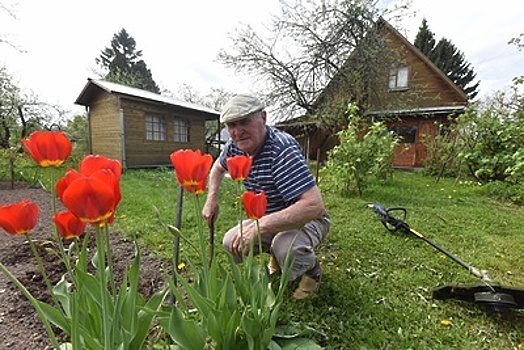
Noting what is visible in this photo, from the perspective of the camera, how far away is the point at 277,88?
9914mm

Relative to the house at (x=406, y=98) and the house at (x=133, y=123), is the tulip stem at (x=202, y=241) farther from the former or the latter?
the house at (x=406, y=98)

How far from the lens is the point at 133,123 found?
29.8 feet

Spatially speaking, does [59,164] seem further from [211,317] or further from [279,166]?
[279,166]

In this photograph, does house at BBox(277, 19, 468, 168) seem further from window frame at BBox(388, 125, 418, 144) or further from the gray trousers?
the gray trousers

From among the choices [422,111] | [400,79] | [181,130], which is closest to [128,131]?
[181,130]

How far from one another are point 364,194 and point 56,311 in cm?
479

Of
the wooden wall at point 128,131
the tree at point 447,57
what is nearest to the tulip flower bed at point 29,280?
the wooden wall at point 128,131

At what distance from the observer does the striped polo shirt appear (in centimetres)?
143

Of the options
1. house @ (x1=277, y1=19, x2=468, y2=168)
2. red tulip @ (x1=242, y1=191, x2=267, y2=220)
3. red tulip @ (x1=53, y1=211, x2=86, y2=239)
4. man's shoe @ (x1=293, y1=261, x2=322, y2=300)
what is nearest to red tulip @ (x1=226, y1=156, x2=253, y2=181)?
red tulip @ (x1=242, y1=191, x2=267, y2=220)

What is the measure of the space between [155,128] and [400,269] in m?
9.87

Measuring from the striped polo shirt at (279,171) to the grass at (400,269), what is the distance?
0.66 metres

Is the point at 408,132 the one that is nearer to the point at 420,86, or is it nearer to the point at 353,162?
the point at 420,86

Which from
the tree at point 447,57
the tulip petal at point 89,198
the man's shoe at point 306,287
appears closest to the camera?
the tulip petal at point 89,198

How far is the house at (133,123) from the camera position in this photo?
29.0ft
